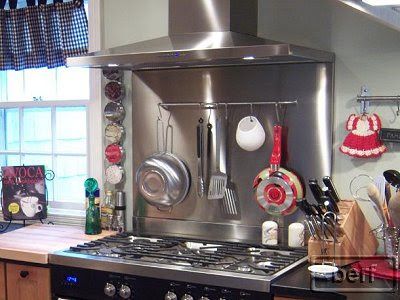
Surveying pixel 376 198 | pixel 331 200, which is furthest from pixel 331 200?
pixel 376 198

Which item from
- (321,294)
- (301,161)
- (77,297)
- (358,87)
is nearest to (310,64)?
(358,87)

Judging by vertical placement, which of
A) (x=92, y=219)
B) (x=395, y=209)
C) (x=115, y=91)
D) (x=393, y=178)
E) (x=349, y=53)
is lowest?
(x=92, y=219)

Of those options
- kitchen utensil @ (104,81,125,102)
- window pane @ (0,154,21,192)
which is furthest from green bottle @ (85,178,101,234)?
window pane @ (0,154,21,192)

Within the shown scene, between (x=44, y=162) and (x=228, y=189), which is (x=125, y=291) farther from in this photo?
(x=44, y=162)

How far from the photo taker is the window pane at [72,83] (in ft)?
11.8

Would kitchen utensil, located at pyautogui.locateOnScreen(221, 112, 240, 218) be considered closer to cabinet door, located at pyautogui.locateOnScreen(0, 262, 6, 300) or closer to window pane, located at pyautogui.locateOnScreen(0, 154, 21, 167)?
cabinet door, located at pyautogui.locateOnScreen(0, 262, 6, 300)

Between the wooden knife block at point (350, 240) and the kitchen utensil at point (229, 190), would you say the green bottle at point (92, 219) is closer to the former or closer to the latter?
the kitchen utensil at point (229, 190)

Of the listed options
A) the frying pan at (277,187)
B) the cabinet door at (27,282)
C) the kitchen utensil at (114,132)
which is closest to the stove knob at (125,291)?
the cabinet door at (27,282)

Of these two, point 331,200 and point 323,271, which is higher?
point 331,200

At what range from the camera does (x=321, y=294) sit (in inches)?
83.7

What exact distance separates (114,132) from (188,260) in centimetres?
102

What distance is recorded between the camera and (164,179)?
312 centimetres

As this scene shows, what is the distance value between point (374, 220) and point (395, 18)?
3.20 feet

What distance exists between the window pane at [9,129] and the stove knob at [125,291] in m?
1.65
